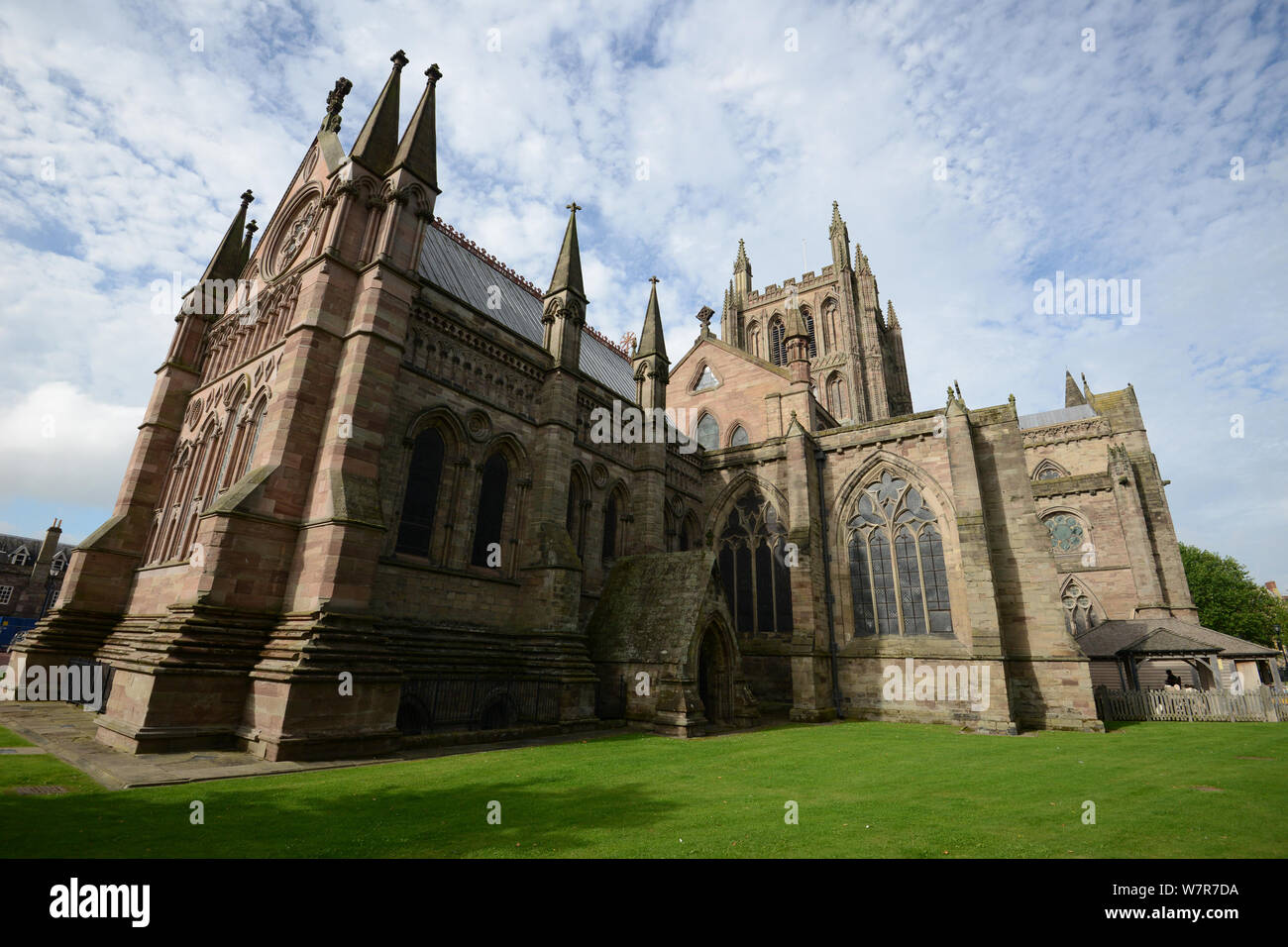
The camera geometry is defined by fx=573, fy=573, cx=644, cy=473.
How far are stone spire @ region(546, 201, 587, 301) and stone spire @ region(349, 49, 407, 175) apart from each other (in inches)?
246

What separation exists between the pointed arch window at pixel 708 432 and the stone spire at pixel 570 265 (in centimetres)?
1538

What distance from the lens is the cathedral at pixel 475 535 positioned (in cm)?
1178

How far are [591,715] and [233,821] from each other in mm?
10913

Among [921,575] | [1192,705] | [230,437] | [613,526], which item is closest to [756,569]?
[921,575]

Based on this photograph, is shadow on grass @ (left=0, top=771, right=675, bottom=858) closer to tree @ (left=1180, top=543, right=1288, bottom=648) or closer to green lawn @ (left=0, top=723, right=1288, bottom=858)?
green lawn @ (left=0, top=723, right=1288, bottom=858)

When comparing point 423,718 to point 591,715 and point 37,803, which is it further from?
point 37,803

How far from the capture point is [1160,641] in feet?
75.6

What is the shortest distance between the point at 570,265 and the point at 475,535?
10516mm

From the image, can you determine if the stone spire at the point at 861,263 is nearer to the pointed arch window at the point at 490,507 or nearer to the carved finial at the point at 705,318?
the carved finial at the point at 705,318

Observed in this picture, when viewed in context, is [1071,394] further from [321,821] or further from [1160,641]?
[321,821]

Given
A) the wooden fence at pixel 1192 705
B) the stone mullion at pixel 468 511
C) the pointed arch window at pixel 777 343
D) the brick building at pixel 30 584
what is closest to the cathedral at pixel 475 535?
the stone mullion at pixel 468 511

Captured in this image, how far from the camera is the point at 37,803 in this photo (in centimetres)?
664
